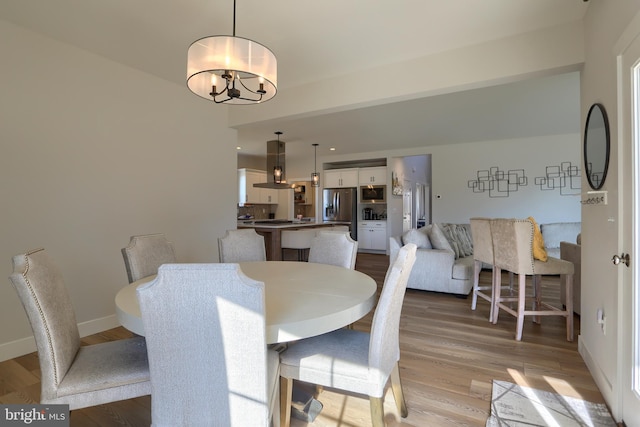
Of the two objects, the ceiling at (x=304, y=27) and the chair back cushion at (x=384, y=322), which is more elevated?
the ceiling at (x=304, y=27)

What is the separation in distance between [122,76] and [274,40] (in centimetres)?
163

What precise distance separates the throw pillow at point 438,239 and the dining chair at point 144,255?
3329 mm

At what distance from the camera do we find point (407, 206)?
786 cm

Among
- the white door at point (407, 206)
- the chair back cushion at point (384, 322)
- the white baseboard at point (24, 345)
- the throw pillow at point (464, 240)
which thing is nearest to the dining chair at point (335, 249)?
the chair back cushion at point (384, 322)

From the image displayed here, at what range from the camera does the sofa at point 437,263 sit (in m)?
3.97

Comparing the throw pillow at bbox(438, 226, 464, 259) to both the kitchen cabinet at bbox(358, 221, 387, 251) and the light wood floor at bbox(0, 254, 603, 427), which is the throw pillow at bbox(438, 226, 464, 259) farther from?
the kitchen cabinet at bbox(358, 221, 387, 251)

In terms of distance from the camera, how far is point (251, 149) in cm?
739

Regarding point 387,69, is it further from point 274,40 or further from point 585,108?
point 585,108

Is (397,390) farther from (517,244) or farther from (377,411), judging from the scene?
(517,244)

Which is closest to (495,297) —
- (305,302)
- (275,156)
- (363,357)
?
(363,357)

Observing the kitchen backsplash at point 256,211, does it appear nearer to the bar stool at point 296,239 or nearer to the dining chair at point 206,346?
the bar stool at point 296,239

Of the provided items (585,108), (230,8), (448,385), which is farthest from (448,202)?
(230,8)

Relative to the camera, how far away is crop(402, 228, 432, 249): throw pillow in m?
4.21

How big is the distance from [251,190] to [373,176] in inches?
122
